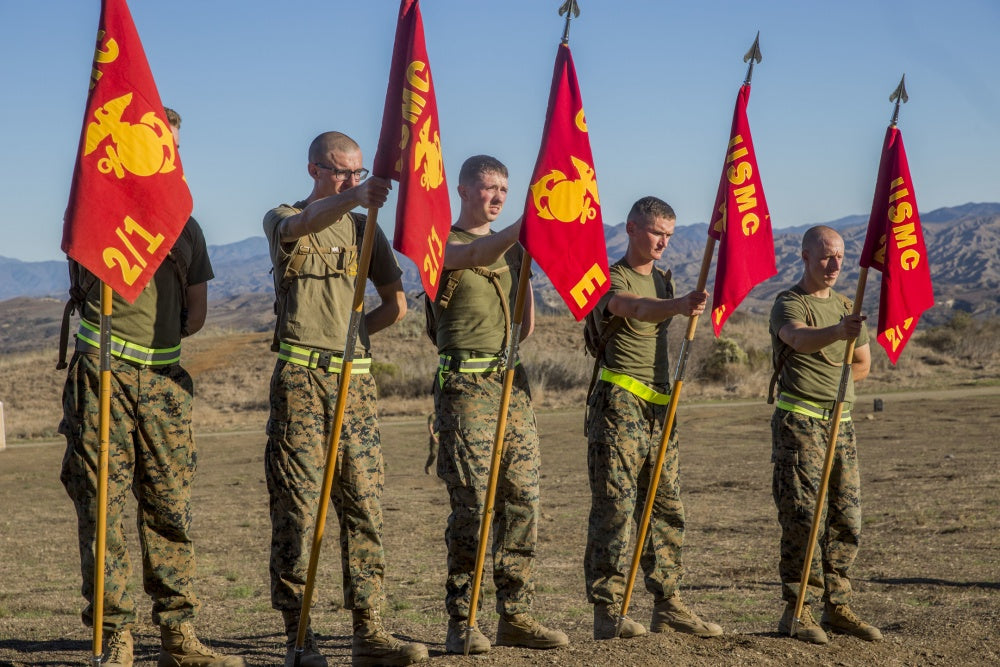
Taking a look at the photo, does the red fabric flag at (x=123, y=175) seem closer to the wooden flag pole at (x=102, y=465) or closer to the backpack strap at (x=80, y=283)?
the wooden flag pole at (x=102, y=465)

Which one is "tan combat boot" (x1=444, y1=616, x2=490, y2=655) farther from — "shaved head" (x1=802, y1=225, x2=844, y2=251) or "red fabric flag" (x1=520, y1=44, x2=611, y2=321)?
"shaved head" (x1=802, y1=225, x2=844, y2=251)

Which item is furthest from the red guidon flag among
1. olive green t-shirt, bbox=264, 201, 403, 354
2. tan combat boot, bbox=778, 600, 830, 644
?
olive green t-shirt, bbox=264, 201, 403, 354

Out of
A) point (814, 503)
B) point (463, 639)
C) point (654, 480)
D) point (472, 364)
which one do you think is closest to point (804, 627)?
point (814, 503)

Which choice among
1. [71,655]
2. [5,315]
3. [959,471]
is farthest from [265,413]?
[5,315]

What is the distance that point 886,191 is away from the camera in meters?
6.58

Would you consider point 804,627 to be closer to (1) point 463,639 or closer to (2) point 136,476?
(1) point 463,639

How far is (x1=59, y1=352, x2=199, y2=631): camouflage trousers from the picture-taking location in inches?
186

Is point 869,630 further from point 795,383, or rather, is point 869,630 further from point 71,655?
point 71,655

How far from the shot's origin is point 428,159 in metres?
4.82

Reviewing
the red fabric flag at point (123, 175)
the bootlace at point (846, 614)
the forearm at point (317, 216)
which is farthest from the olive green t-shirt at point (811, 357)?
the red fabric flag at point (123, 175)

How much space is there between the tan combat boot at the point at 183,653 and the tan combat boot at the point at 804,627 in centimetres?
288

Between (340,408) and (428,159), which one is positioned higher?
(428,159)

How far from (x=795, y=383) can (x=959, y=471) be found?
9.67 metres

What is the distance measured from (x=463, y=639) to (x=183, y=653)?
1.24 meters
